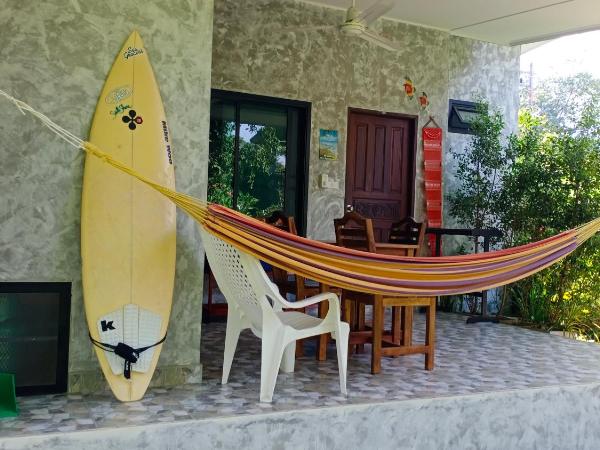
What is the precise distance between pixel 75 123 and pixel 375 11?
2729 millimetres

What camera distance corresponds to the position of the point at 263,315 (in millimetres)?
2867

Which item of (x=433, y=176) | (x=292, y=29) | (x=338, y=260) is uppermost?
(x=292, y=29)

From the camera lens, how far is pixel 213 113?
229 inches

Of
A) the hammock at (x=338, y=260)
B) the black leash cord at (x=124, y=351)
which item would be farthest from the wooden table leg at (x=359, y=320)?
the black leash cord at (x=124, y=351)

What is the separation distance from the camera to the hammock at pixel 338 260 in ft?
9.04

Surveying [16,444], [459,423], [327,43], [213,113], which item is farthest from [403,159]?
[16,444]

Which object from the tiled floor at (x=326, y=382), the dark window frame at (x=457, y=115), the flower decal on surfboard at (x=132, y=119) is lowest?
the tiled floor at (x=326, y=382)

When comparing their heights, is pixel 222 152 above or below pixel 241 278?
above

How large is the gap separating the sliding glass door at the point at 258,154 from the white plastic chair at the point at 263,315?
8.91ft

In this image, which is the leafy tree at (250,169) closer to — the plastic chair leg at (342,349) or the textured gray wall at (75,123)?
the textured gray wall at (75,123)

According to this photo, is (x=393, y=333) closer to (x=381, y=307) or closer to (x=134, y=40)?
(x=381, y=307)

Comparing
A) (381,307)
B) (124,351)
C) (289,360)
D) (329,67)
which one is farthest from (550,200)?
(124,351)

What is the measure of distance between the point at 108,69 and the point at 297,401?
1.74m

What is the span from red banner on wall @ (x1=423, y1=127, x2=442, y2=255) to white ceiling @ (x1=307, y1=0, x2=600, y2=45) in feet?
3.72
